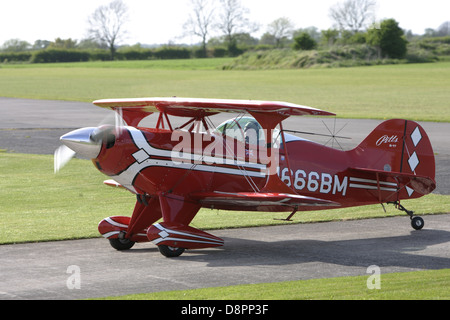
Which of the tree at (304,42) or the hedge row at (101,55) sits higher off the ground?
the tree at (304,42)

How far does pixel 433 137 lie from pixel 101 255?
2109 centimetres

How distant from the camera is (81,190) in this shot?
16984mm

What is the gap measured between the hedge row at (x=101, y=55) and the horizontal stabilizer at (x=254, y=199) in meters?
126

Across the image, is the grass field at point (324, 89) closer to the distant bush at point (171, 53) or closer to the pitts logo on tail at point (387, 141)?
the pitts logo on tail at point (387, 141)

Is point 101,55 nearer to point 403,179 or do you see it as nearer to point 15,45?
point 15,45

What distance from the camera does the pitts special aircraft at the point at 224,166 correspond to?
10555mm

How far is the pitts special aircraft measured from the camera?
1055cm

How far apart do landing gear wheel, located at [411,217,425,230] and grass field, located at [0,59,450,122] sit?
24.8 m

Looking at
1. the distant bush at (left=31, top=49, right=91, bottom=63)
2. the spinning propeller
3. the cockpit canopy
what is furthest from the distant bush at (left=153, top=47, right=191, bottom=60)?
the spinning propeller

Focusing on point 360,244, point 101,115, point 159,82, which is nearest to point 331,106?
point 101,115

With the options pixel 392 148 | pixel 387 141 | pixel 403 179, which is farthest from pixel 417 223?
pixel 387 141

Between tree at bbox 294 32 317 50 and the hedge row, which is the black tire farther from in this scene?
the hedge row

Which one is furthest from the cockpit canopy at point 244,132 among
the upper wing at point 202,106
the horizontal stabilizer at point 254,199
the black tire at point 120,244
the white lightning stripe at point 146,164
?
the black tire at point 120,244

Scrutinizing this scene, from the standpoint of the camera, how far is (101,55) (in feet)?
457
